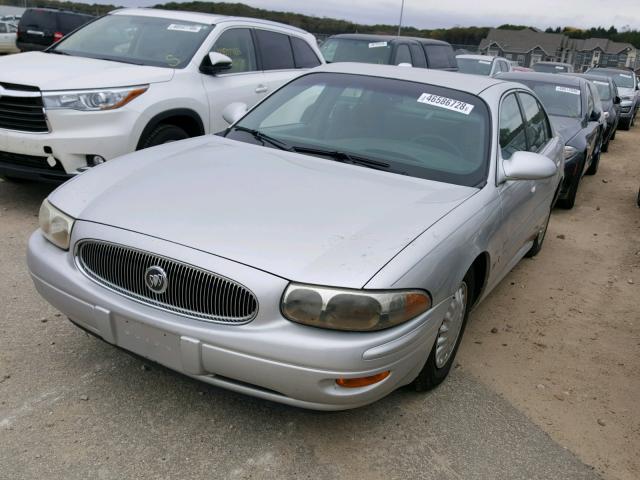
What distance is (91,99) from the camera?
4949 mm

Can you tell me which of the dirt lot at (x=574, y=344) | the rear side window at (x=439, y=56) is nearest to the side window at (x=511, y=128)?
the dirt lot at (x=574, y=344)

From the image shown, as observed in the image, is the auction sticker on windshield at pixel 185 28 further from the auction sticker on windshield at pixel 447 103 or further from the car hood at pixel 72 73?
the auction sticker on windshield at pixel 447 103

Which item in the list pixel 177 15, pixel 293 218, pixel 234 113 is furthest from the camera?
pixel 177 15

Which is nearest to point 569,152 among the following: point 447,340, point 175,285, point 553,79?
point 553,79

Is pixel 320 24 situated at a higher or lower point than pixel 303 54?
lower

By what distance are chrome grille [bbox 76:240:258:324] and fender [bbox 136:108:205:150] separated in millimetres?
2836

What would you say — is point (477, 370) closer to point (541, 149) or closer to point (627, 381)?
point (627, 381)

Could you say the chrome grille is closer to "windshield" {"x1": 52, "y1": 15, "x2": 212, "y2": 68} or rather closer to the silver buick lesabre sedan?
the silver buick lesabre sedan

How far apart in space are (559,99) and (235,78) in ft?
16.4

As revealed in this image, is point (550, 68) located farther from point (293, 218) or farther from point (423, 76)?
point (293, 218)

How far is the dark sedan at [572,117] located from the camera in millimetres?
7191

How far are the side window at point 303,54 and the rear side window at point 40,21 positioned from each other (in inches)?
430

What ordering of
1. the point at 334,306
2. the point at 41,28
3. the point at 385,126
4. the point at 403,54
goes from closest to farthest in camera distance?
the point at 334,306
the point at 385,126
the point at 403,54
the point at 41,28

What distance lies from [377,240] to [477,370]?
140 centimetres
